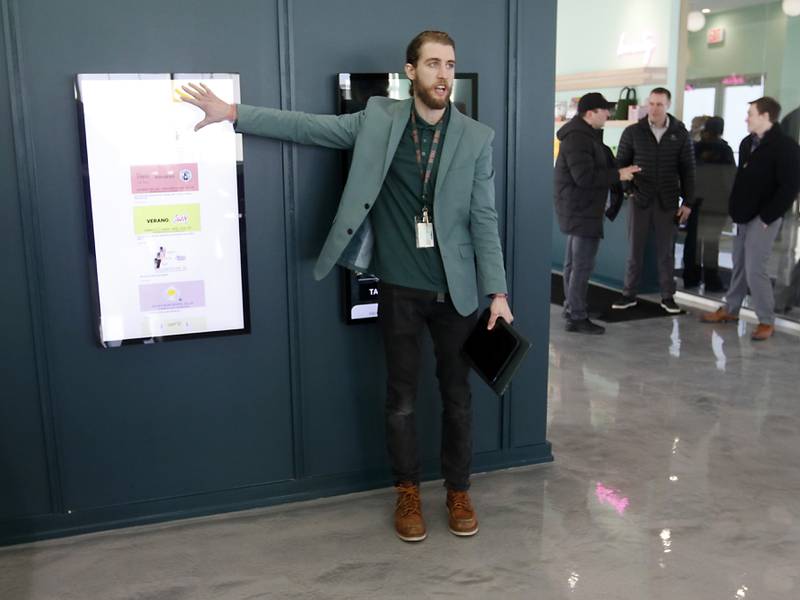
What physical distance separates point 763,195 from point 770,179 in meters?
0.12

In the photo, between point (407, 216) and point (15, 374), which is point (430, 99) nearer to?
point (407, 216)

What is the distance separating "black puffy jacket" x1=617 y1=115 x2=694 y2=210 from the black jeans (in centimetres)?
429

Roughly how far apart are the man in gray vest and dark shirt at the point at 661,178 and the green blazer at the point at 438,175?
427cm

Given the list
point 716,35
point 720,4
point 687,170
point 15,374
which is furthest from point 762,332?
point 15,374

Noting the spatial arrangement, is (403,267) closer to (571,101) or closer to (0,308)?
(0,308)

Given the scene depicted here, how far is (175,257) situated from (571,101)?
6905mm

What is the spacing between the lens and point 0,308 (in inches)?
124

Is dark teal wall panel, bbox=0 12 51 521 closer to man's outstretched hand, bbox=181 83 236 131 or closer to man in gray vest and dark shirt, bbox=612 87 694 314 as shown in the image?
man's outstretched hand, bbox=181 83 236 131

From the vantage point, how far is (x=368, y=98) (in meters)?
3.42

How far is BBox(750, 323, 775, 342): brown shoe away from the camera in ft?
20.8

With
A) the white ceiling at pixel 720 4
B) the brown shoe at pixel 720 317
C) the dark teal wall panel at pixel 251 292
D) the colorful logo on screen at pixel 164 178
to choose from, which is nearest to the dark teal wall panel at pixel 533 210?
the dark teal wall panel at pixel 251 292

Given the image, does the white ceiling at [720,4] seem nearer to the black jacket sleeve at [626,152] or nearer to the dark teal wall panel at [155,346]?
the black jacket sleeve at [626,152]

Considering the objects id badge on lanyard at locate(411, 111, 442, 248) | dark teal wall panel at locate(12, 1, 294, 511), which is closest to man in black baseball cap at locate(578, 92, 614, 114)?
id badge on lanyard at locate(411, 111, 442, 248)

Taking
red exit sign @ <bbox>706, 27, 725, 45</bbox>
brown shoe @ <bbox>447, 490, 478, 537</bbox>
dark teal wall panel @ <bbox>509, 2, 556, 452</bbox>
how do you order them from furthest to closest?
red exit sign @ <bbox>706, 27, 725, 45</bbox>, dark teal wall panel @ <bbox>509, 2, 556, 452</bbox>, brown shoe @ <bbox>447, 490, 478, 537</bbox>
